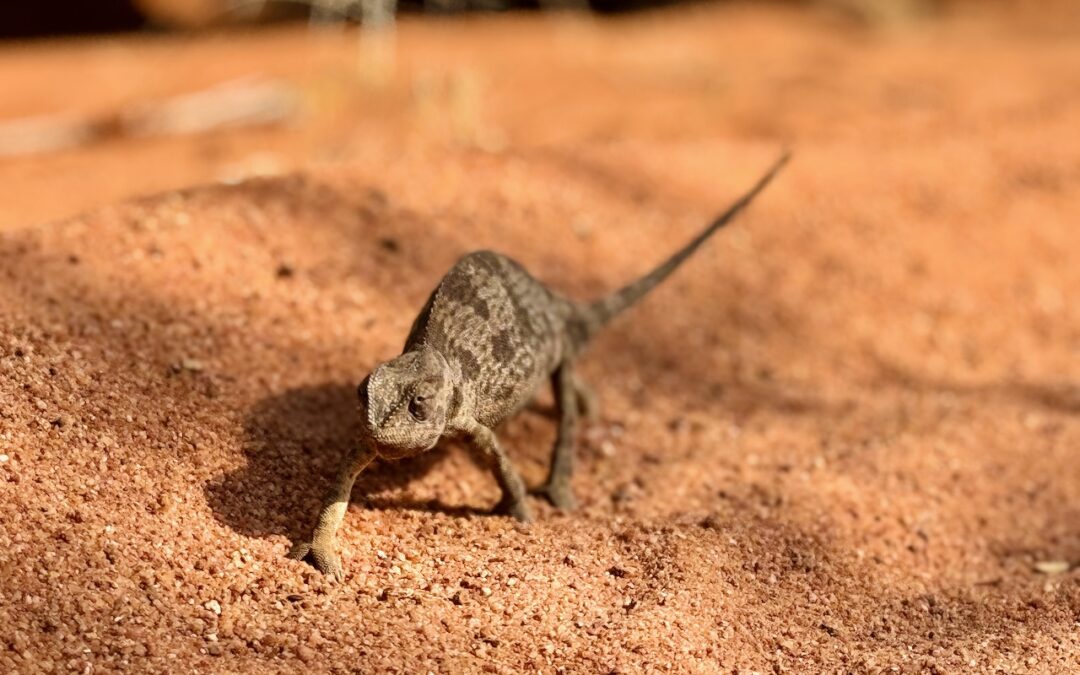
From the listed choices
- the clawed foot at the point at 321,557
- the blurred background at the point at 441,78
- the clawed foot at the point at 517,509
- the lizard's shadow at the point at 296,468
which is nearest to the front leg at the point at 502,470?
the clawed foot at the point at 517,509

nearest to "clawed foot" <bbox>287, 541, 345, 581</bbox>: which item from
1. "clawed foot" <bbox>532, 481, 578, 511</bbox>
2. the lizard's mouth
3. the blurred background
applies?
the lizard's mouth

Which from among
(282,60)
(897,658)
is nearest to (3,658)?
(897,658)

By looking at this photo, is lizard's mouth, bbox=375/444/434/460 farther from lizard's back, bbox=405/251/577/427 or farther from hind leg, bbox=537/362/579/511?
hind leg, bbox=537/362/579/511

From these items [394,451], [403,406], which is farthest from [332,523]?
[403,406]

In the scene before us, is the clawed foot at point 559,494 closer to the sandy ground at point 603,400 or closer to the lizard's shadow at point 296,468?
the sandy ground at point 603,400

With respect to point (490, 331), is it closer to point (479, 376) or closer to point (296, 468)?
point (479, 376)
